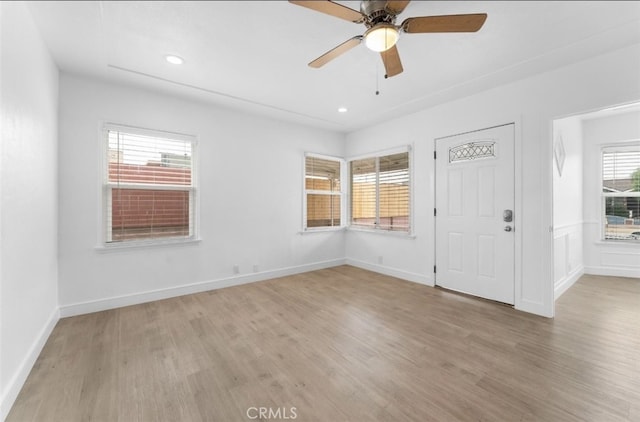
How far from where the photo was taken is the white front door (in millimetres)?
3248

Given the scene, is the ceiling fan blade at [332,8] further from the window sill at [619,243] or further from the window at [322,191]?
the window sill at [619,243]

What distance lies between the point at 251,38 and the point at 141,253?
2892mm

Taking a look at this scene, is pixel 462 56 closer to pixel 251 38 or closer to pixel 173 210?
pixel 251 38

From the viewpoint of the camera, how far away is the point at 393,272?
4.56 metres

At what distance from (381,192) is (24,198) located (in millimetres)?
4500

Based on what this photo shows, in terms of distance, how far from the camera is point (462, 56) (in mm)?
2615

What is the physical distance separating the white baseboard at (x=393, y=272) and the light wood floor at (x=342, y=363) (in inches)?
27.9

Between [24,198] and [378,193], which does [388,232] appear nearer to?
[378,193]

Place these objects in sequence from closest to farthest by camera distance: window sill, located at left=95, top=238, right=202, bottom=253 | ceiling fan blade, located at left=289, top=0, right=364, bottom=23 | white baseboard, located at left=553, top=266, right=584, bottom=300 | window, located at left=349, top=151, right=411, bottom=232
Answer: ceiling fan blade, located at left=289, top=0, right=364, bottom=23 < window sill, located at left=95, top=238, right=202, bottom=253 < white baseboard, located at left=553, top=266, right=584, bottom=300 < window, located at left=349, top=151, right=411, bottom=232

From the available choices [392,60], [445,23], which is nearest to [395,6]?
[445,23]

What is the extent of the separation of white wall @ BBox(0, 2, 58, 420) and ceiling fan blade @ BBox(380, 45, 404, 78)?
258cm

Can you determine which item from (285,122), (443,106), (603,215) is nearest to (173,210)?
(285,122)

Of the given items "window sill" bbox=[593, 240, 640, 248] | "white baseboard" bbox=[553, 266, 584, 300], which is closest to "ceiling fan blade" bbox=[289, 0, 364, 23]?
"white baseboard" bbox=[553, 266, 584, 300]

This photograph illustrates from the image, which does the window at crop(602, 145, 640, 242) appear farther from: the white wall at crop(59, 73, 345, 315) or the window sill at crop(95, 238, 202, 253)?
the window sill at crop(95, 238, 202, 253)
